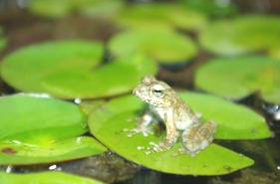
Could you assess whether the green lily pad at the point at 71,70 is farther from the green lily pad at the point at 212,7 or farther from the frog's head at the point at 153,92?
the green lily pad at the point at 212,7

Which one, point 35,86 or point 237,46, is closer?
point 35,86

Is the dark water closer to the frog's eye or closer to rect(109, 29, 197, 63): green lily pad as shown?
rect(109, 29, 197, 63): green lily pad

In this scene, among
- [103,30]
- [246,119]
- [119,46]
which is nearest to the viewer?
[246,119]

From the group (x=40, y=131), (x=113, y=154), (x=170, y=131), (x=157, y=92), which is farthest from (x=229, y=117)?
(x=40, y=131)

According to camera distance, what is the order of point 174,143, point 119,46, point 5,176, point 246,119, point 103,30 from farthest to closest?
point 103,30 → point 119,46 → point 246,119 → point 174,143 → point 5,176

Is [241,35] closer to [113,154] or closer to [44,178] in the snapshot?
[113,154]

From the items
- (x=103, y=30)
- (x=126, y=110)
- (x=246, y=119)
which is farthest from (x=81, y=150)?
(x=103, y=30)

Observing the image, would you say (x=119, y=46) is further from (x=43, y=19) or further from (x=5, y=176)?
(x=5, y=176)
